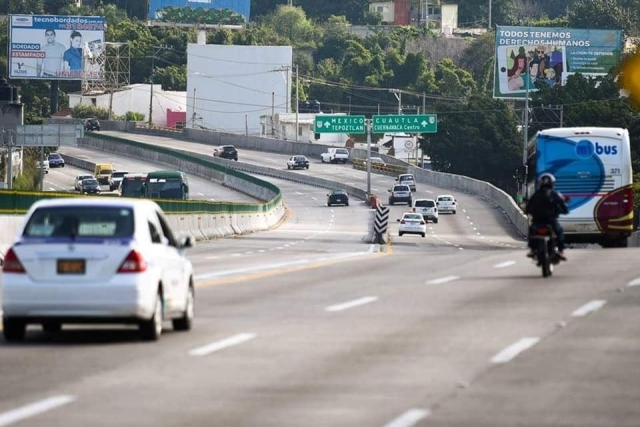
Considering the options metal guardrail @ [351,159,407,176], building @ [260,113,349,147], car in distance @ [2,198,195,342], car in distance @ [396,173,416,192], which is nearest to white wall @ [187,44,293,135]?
building @ [260,113,349,147]

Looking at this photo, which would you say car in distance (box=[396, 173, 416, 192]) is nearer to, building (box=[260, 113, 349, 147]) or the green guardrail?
the green guardrail

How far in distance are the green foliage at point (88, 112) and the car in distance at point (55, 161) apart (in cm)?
4669

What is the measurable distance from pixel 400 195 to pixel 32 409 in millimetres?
98079

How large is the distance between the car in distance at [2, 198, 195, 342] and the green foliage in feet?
554

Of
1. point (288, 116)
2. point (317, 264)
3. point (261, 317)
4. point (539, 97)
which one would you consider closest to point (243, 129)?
point (288, 116)

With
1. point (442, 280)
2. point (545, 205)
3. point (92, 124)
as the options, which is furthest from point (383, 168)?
point (442, 280)

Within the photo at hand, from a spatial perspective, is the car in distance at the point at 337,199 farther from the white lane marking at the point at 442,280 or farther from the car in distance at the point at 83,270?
the car in distance at the point at 83,270

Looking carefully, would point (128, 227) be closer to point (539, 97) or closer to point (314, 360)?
point (314, 360)

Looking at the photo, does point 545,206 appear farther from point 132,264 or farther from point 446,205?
point 446,205

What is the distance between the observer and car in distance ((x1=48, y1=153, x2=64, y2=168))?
5344 inches

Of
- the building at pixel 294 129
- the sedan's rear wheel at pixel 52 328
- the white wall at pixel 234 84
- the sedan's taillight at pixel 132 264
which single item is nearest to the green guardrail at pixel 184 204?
the sedan's rear wheel at pixel 52 328

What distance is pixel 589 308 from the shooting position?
20625mm

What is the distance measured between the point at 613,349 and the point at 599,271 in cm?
1200

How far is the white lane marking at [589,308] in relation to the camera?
19.9m
